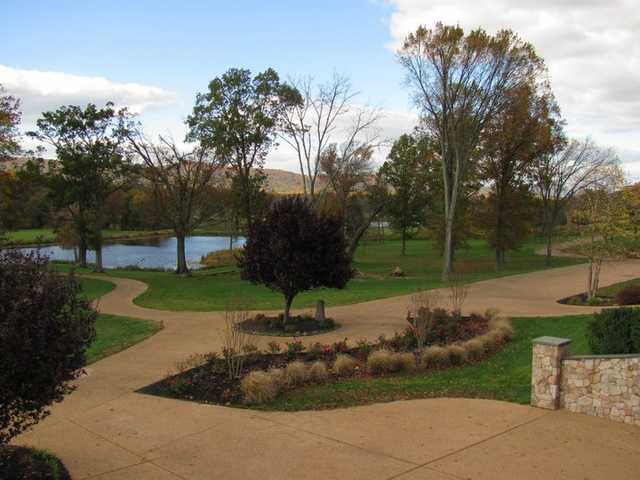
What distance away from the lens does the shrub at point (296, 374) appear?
30.1 ft

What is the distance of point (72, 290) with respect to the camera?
5488 mm

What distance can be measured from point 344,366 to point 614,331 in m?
4.42

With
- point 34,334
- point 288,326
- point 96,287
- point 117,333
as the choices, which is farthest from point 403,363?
point 96,287

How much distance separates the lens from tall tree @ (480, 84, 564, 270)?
1216 inches

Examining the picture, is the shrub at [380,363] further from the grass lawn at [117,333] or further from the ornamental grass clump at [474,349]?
the grass lawn at [117,333]

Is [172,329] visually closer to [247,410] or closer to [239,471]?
[247,410]

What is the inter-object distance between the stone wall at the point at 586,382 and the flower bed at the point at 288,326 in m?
7.01

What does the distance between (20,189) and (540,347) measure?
1250 inches

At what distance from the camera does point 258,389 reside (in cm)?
845

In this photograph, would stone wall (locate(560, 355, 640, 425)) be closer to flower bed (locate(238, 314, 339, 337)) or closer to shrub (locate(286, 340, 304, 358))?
shrub (locate(286, 340, 304, 358))

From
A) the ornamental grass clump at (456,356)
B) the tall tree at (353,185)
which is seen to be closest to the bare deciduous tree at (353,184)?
the tall tree at (353,185)

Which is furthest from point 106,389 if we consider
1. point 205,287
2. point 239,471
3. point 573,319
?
point 205,287

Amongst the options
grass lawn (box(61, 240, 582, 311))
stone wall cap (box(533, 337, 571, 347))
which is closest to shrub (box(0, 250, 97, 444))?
stone wall cap (box(533, 337, 571, 347))

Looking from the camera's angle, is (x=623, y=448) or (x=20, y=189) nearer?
(x=623, y=448)
